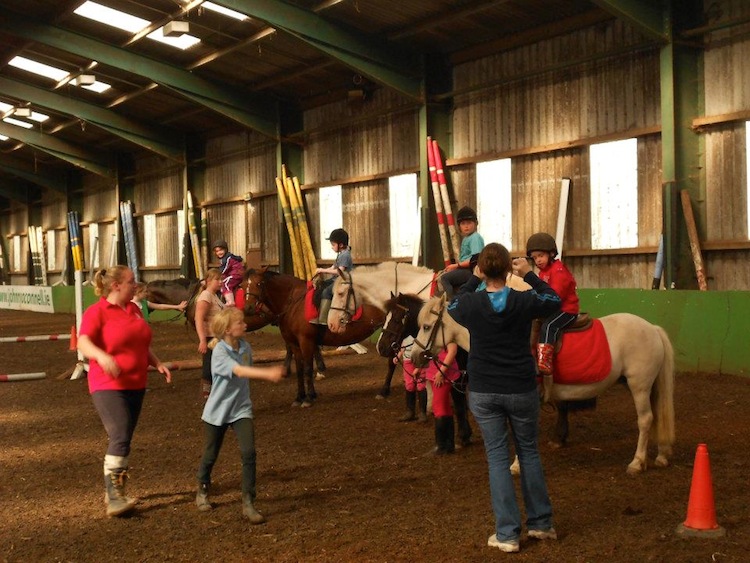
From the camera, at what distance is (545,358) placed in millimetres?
6184

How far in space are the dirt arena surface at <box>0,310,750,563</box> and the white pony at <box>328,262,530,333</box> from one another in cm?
113

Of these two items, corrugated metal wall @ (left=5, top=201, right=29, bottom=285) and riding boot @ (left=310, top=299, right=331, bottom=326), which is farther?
corrugated metal wall @ (left=5, top=201, right=29, bottom=285)

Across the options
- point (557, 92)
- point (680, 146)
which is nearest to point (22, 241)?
point (557, 92)

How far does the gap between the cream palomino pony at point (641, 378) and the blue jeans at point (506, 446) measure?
72.6 inches

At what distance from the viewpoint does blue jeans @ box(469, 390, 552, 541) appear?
4496 millimetres

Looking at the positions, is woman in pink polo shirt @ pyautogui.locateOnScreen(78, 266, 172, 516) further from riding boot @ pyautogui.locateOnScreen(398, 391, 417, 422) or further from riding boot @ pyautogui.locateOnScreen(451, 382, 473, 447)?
riding boot @ pyautogui.locateOnScreen(398, 391, 417, 422)

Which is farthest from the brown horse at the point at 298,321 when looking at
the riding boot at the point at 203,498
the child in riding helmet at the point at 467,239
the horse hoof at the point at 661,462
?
the horse hoof at the point at 661,462

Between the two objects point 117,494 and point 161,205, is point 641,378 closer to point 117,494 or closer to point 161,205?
point 117,494

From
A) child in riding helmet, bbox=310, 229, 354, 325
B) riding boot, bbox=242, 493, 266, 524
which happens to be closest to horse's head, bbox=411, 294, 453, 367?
riding boot, bbox=242, 493, 266, 524

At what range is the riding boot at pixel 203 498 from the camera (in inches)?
222

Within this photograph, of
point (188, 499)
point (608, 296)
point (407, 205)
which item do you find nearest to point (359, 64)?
point (407, 205)

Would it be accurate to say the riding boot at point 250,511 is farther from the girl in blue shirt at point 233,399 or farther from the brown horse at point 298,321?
the brown horse at point 298,321

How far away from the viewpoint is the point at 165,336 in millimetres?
19969

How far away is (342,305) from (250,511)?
4175 mm
